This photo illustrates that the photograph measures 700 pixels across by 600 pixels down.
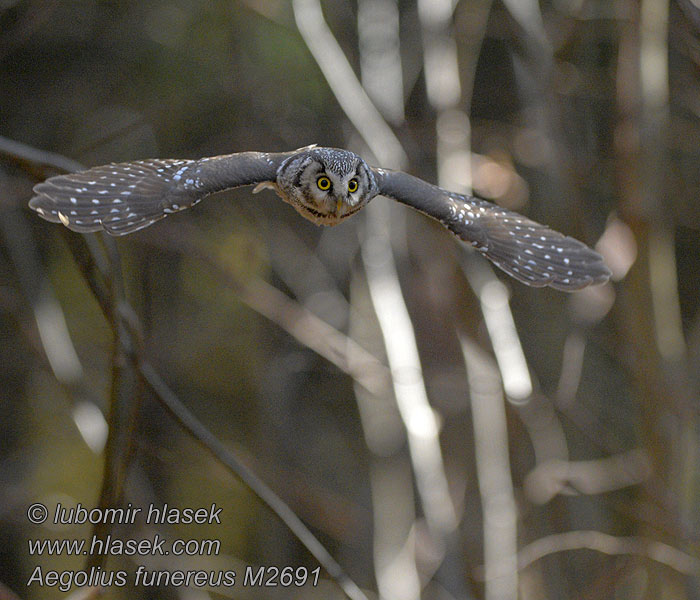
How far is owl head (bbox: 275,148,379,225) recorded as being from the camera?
2912mm

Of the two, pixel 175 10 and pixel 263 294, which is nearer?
pixel 263 294

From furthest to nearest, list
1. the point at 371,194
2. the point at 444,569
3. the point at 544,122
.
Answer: the point at 544,122, the point at 444,569, the point at 371,194

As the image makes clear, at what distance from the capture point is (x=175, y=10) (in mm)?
6992

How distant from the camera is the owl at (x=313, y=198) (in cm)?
262

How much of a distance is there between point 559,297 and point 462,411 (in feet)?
6.97

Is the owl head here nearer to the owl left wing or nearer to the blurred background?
the owl left wing

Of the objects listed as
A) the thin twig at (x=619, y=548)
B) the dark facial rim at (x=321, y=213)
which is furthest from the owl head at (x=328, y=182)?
the thin twig at (x=619, y=548)

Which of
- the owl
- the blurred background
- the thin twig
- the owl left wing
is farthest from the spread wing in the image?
the thin twig

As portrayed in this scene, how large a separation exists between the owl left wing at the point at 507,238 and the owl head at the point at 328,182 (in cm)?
8

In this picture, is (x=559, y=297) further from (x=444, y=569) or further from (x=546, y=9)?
(x=444, y=569)

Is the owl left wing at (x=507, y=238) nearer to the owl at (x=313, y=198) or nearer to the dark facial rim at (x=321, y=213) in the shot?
the owl at (x=313, y=198)

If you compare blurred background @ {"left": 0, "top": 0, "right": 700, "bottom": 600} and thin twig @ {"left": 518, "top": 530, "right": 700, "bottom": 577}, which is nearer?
thin twig @ {"left": 518, "top": 530, "right": 700, "bottom": 577}

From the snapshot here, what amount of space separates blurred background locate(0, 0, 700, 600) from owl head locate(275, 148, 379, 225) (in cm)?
61

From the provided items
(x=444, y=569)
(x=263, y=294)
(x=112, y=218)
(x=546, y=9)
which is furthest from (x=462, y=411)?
(x=112, y=218)
